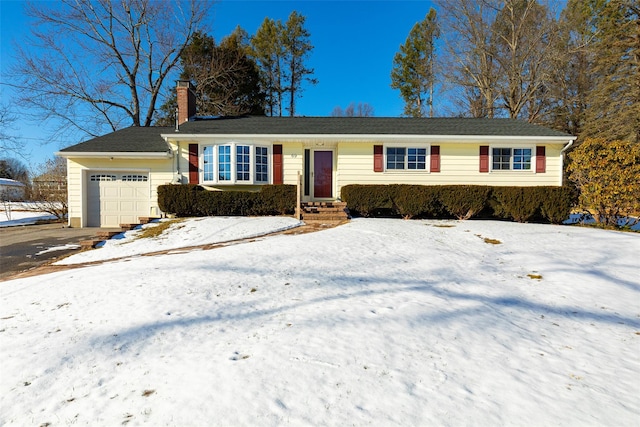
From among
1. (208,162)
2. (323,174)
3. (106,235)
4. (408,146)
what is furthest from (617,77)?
(106,235)

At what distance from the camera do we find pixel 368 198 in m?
10.9

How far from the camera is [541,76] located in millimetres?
18812

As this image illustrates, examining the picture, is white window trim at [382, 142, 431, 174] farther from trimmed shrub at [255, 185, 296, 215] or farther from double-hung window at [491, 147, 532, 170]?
trimmed shrub at [255, 185, 296, 215]

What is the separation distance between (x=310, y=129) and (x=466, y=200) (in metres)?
6.49

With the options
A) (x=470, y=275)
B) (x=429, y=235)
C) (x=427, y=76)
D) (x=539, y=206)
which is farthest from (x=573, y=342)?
(x=427, y=76)

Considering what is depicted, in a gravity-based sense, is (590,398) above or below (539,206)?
below

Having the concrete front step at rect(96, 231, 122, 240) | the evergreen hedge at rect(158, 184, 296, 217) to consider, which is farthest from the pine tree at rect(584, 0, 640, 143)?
the concrete front step at rect(96, 231, 122, 240)

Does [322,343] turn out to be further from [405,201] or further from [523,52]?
[523,52]

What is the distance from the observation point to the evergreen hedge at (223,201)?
1113cm

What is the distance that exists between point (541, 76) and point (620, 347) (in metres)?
21.3

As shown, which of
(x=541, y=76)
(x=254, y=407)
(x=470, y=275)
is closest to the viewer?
(x=254, y=407)

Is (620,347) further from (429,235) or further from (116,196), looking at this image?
(116,196)

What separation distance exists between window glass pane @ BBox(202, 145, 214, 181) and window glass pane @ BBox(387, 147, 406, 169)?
696cm

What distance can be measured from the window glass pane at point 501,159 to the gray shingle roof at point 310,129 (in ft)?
2.19
